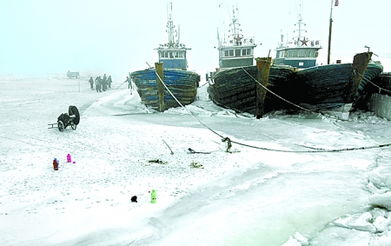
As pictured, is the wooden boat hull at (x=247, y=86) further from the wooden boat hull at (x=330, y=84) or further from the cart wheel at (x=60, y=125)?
the cart wheel at (x=60, y=125)

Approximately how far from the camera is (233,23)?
2256cm

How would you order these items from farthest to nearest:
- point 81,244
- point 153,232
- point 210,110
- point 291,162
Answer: point 210,110 → point 291,162 → point 153,232 → point 81,244

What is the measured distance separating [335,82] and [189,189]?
11.3 m

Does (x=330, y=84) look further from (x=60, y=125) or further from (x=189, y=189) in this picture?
(x=60, y=125)

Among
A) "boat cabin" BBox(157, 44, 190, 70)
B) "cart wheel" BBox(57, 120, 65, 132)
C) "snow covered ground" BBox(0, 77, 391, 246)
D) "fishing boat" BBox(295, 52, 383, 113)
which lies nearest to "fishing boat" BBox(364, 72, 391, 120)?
"fishing boat" BBox(295, 52, 383, 113)

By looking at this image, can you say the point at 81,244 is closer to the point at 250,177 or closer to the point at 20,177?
the point at 20,177

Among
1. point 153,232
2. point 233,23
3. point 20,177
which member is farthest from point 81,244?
point 233,23

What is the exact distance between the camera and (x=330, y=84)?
15.5 meters

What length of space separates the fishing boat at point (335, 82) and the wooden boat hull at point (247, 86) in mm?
846

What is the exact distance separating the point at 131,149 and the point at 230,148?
3108mm

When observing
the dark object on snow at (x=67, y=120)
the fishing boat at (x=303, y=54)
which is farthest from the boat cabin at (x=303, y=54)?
the dark object on snow at (x=67, y=120)

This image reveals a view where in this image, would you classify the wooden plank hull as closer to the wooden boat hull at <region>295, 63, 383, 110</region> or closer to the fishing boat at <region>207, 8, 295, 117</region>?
the wooden boat hull at <region>295, 63, 383, 110</region>

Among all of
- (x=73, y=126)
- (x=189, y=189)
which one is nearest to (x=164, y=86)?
(x=73, y=126)

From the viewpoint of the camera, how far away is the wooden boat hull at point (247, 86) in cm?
1555
